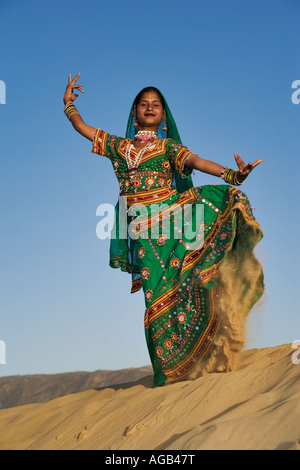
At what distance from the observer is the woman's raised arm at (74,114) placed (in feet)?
18.4

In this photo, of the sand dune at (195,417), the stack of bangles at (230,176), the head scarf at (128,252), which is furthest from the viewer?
the head scarf at (128,252)

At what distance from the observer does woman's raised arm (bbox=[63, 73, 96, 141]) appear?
5.62 metres

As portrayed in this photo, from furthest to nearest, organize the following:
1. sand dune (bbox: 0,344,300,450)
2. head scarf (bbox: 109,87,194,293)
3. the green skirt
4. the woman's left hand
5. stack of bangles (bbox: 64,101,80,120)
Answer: stack of bangles (bbox: 64,101,80,120)
head scarf (bbox: 109,87,194,293)
the woman's left hand
the green skirt
sand dune (bbox: 0,344,300,450)

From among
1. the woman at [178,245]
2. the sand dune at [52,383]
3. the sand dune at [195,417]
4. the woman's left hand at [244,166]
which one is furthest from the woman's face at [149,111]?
the sand dune at [52,383]

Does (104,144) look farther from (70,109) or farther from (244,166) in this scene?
(244,166)

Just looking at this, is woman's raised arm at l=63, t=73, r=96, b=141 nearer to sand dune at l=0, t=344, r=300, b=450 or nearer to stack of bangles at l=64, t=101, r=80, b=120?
stack of bangles at l=64, t=101, r=80, b=120

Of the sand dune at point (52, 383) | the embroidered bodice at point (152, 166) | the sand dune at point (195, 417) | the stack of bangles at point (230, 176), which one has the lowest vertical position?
the sand dune at point (52, 383)

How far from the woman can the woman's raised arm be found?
0.01m

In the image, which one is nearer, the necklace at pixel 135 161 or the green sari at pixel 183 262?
the green sari at pixel 183 262

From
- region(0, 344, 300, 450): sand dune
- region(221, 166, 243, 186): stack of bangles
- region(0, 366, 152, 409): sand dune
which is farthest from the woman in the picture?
region(0, 366, 152, 409): sand dune

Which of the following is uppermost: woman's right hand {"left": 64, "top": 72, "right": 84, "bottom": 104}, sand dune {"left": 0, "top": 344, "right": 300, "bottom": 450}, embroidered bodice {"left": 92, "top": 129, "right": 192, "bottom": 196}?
woman's right hand {"left": 64, "top": 72, "right": 84, "bottom": 104}

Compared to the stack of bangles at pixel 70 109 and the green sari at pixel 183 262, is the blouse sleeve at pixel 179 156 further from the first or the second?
the stack of bangles at pixel 70 109

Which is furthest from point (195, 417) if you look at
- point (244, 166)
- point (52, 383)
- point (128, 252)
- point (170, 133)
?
point (52, 383)
